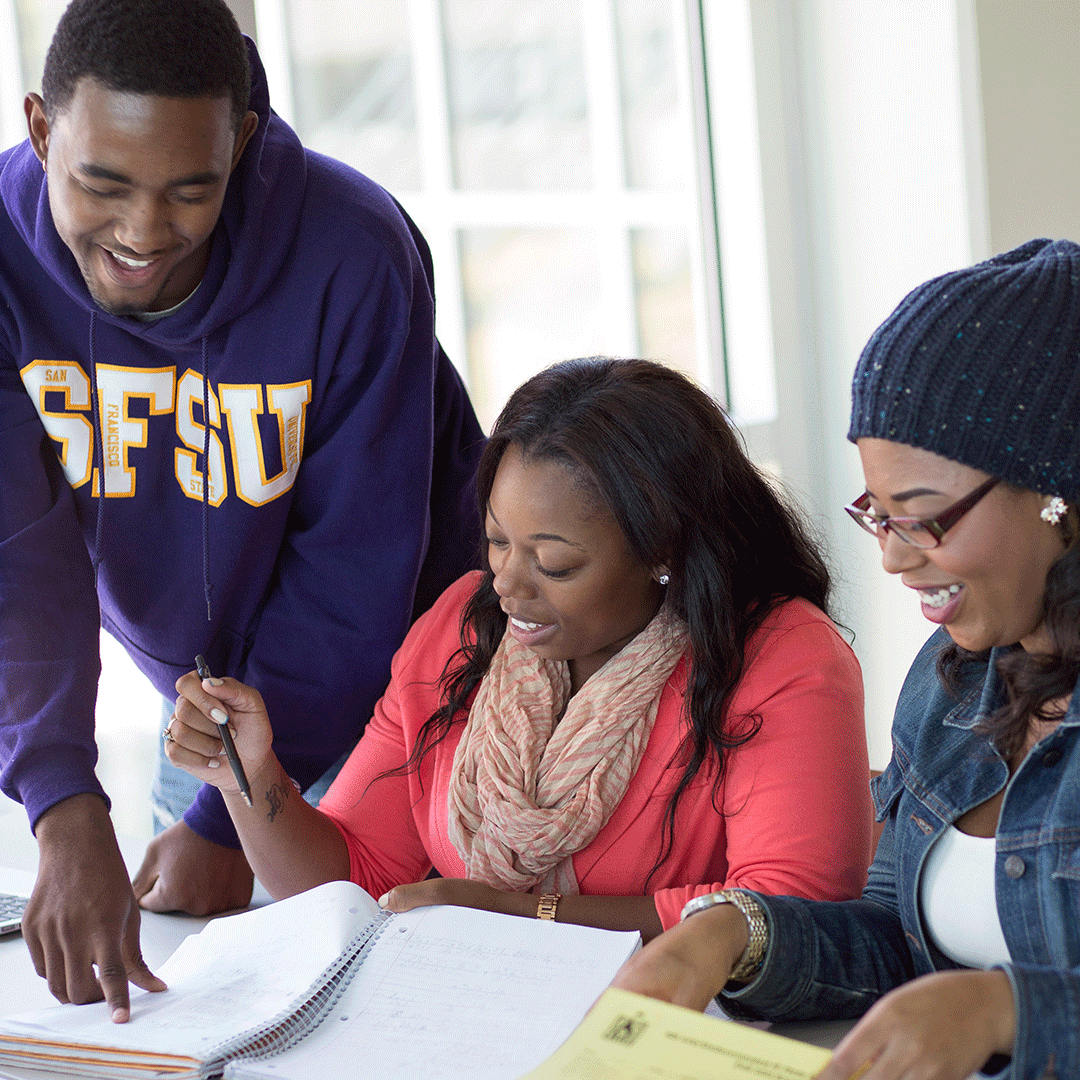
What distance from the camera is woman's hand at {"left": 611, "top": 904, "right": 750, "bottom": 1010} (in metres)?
0.94

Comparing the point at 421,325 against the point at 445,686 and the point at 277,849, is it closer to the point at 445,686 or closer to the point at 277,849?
the point at 445,686

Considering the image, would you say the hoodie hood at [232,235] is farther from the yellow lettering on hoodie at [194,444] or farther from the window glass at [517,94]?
the window glass at [517,94]

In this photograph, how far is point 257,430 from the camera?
4.99 ft

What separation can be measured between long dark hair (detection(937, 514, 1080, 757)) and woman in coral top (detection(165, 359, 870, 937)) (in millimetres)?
251

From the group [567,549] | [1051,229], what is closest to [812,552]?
[567,549]

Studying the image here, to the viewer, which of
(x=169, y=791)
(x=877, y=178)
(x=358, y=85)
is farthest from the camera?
(x=877, y=178)

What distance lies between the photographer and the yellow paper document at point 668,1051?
0.76 m

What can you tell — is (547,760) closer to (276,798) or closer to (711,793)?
(711,793)

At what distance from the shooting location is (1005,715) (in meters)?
1.08

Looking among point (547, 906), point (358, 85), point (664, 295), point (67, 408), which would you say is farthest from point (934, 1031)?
point (664, 295)

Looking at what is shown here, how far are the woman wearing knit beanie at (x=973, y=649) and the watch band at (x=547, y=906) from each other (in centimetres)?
27

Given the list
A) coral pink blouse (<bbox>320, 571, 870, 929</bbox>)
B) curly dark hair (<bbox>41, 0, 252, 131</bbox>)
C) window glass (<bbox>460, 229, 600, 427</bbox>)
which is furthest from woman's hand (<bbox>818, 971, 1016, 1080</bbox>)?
window glass (<bbox>460, 229, 600, 427</bbox>)

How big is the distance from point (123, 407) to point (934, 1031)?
1132 millimetres

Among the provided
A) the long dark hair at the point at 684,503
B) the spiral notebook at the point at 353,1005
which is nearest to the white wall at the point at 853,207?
the long dark hair at the point at 684,503
